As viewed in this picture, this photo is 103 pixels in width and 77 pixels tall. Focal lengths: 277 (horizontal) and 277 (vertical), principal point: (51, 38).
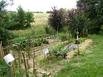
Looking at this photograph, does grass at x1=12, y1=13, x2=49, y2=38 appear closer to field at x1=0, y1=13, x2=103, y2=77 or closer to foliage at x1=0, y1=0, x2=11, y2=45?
foliage at x1=0, y1=0, x2=11, y2=45

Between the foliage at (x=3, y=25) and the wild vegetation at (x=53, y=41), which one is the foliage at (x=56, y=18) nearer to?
the wild vegetation at (x=53, y=41)

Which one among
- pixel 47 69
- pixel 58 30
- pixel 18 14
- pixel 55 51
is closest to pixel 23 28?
pixel 18 14

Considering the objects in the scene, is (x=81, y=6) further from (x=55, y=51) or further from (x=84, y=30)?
(x=55, y=51)

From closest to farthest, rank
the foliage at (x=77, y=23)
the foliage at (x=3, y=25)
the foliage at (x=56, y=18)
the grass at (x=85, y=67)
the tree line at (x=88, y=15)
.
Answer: the grass at (x=85, y=67) < the foliage at (x=3, y=25) < the foliage at (x=77, y=23) < the tree line at (x=88, y=15) < the foliage at (x=56, y=18)

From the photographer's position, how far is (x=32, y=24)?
27.1 m

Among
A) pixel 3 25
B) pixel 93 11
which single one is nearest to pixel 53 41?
pixel 3 25

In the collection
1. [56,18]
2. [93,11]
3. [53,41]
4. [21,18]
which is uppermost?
[93,11]

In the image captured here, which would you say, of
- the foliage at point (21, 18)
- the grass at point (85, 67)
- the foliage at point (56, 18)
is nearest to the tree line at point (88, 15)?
the foliage at point (56, 18)

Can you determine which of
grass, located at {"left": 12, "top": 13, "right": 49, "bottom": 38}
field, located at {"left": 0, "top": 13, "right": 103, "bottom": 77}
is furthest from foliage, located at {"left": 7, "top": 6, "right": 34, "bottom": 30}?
field, located at {"left": 0, "top": 13, "right": 103, "bottom": 77}

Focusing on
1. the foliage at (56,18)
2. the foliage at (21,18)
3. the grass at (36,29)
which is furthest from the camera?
the foliage at (21,18)

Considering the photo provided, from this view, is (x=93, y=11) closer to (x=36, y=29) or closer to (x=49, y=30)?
(x=49, y=30)

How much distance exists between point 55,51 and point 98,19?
10.5 m

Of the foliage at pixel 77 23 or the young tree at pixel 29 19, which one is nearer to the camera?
Answer: the foliage at pixel 77 23

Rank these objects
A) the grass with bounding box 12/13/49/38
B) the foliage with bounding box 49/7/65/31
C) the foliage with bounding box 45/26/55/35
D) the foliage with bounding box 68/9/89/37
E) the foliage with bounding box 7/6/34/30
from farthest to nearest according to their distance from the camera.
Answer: the foliage with bounding box 7/6/34/30 < the foliage with bounding box 49/7/65/31 < the foliage with bounding box 45/26/55/35 < the grass with bounding box 12/13/49/38 < the foliage with bounding box 68/9/89/37
